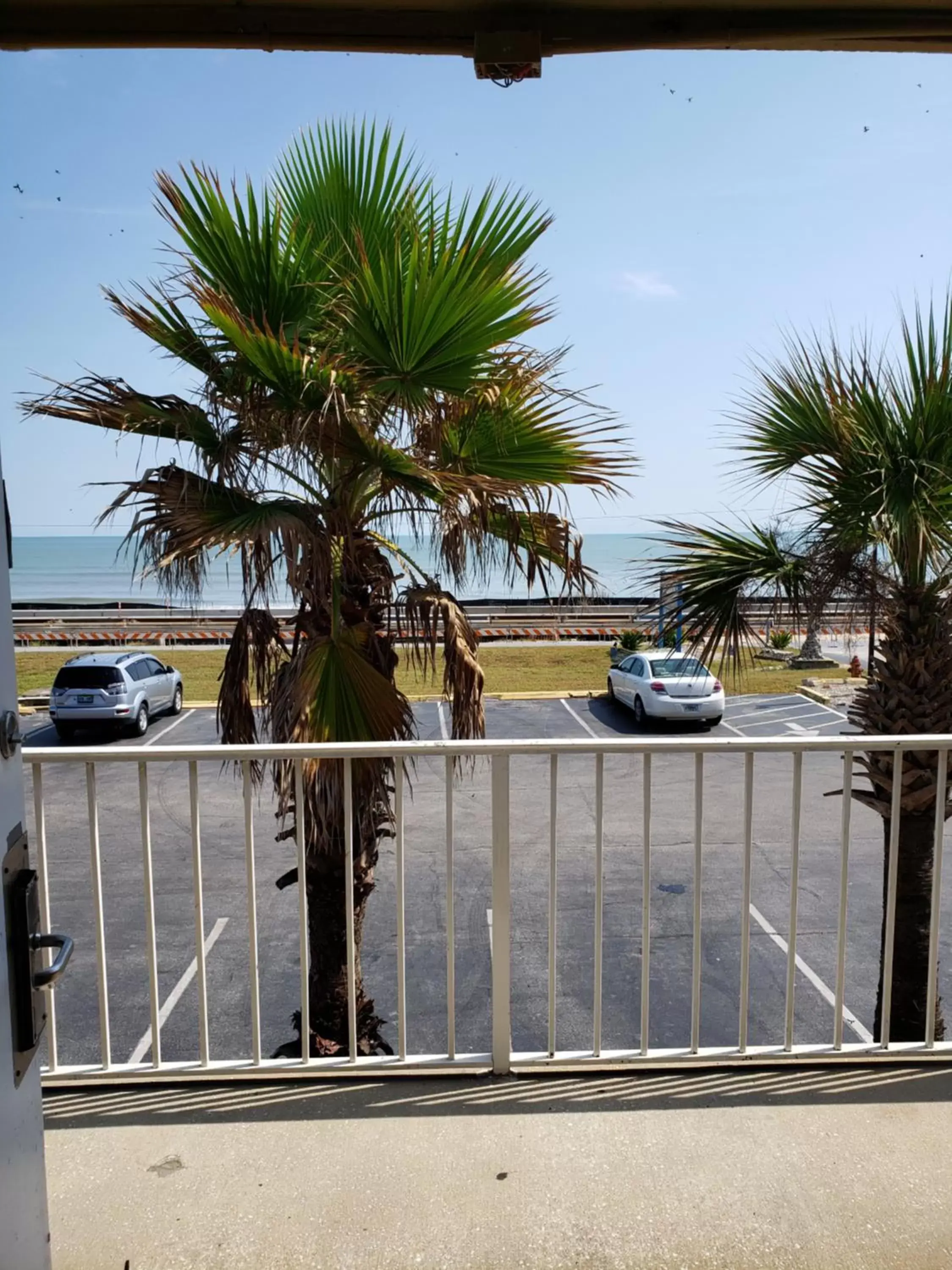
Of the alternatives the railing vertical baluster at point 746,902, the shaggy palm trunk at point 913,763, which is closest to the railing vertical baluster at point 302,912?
the railing vertical baluster at point 746,902

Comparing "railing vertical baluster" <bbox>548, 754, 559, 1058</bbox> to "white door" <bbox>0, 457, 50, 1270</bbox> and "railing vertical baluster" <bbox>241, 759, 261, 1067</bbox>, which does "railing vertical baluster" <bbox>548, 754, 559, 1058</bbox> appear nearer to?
"railing vertical baluster" <bbox>241, 759, 261, 1067</bbox>

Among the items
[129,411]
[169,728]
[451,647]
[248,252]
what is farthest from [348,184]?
[169,728]

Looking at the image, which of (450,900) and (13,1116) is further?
(450,900)

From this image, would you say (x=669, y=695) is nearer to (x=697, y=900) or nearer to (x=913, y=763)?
(x=913, y=763)

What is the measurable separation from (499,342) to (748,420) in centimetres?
137

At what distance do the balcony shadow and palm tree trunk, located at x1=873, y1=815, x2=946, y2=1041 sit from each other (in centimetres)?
175

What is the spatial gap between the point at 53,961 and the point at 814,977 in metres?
6.88

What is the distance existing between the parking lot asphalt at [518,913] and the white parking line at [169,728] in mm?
1558

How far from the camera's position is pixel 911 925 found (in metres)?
4.02

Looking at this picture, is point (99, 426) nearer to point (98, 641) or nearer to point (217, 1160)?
point (217, 1160)

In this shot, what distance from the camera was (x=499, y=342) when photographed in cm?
312

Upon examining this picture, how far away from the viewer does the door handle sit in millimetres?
966

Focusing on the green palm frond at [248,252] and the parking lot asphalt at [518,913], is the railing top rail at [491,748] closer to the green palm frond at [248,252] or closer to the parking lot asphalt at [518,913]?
the green palm frond at [248,252]

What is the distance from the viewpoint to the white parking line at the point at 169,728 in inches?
557
